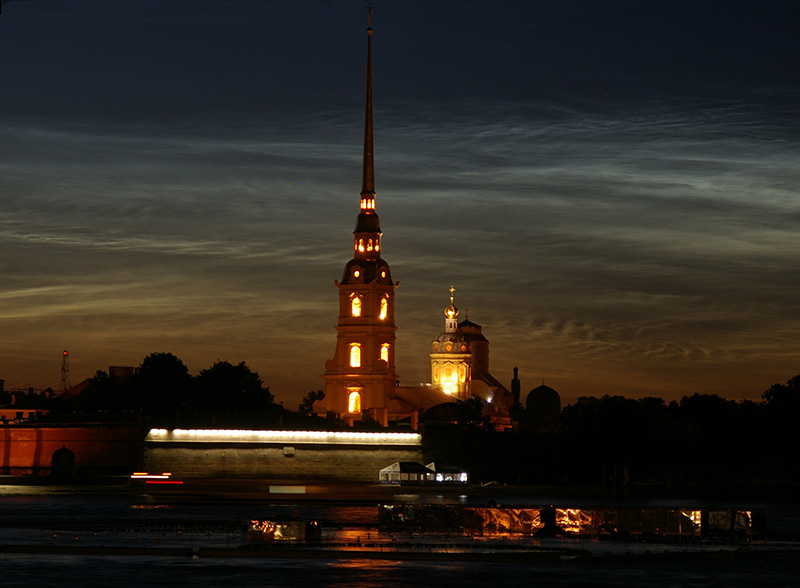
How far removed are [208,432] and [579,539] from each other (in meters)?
77.7

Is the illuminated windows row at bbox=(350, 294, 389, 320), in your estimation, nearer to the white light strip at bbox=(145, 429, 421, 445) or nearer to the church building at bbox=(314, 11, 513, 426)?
the church building at bbox=(314, 11, 513, 426)

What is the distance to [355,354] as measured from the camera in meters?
188

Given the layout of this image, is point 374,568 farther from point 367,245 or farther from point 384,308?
point 367,245

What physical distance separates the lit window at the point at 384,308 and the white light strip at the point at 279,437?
49508 mm

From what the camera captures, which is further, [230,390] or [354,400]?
[354,400]

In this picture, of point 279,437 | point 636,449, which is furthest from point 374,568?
point 636,449

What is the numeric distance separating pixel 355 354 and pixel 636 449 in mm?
53124

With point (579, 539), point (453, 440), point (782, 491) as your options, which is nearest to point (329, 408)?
point (453, 440)

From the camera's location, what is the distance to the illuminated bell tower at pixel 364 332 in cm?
18562

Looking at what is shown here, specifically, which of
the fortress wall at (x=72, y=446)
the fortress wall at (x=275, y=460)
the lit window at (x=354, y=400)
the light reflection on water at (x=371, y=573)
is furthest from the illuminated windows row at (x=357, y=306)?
the light reflection on water at (x=371, y=573)

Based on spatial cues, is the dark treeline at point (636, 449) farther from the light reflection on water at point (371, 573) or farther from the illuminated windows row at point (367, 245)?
the light reflection on water at point (371, 573)

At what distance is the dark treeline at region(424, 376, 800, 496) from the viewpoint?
142 meters

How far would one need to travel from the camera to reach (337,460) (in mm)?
132375

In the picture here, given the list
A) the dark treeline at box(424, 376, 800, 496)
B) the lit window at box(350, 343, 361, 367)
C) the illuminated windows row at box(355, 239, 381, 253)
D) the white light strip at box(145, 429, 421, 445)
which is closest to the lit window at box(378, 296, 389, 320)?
the lit window at box(350, 343, 361, 367)
